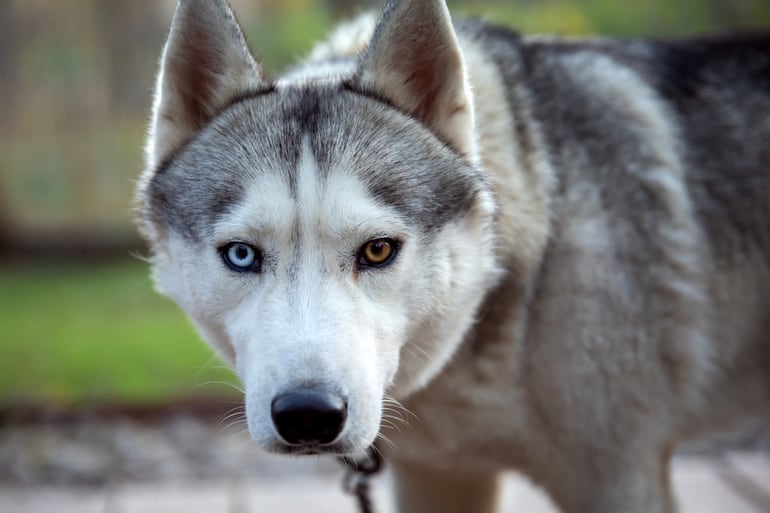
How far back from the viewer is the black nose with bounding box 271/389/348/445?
76.0 inches

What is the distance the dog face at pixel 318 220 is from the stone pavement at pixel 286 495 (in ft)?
6.65

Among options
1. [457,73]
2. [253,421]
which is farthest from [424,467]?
[457,73]

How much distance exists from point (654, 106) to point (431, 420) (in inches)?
51.6

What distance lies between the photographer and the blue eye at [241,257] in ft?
7.18

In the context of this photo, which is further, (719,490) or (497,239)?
(719,490)

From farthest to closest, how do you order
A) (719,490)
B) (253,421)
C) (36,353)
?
(36,353), (719,490), (253,421)

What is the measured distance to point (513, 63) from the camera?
9.33ft

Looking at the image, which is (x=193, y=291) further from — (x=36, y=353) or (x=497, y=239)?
(x=36, y=353)

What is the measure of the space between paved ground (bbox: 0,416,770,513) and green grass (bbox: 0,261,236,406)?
0.47 m

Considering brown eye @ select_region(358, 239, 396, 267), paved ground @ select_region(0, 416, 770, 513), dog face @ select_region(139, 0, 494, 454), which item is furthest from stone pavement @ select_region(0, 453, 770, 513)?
brown eye @ select_region(358, 239, 396, 267)

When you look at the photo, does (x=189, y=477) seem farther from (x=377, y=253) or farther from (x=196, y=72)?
(x=377, y=253)

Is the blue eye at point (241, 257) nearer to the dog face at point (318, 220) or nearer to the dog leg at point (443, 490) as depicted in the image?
the dog face at point (318, 220)

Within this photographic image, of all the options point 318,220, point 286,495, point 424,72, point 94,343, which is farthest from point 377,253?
point 94,343

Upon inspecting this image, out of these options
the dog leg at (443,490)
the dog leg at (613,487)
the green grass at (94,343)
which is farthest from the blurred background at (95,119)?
the dog leg at (613,487)
